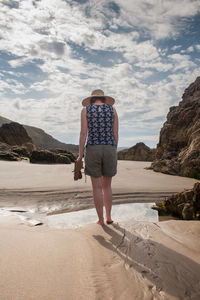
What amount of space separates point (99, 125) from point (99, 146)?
0.99 feet

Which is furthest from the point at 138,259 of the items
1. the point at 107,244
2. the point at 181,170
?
the point at 181,170

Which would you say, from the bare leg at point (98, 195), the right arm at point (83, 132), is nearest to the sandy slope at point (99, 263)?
the bare leg at point (98, 195)

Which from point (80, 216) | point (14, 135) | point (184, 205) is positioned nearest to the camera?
point (184, 205)

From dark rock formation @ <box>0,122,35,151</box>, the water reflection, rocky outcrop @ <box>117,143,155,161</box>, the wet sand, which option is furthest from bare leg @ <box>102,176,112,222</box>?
dark rock formation @ <box>0,122,35,151</box>

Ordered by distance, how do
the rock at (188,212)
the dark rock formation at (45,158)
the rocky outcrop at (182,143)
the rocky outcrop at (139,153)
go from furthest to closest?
the rocky outcrop at (139,153), the dark rock formation at (45,158), the rocky outcrop at (182,143), the rock at (188,212)

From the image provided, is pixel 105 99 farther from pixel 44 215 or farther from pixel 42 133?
pixel 42 133

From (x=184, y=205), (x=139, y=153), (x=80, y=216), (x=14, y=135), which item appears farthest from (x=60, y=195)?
(x=14, y=135)

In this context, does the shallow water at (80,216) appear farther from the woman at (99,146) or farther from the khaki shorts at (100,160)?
the khaki shorts at (100,160)

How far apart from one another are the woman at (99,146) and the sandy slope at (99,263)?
1.97ft

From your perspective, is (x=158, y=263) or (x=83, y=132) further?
(x=83, y=132)

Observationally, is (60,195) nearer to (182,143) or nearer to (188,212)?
(188,212)

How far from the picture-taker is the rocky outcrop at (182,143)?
6.86m

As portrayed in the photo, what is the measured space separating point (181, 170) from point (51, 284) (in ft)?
22.2

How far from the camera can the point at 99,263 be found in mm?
1519
